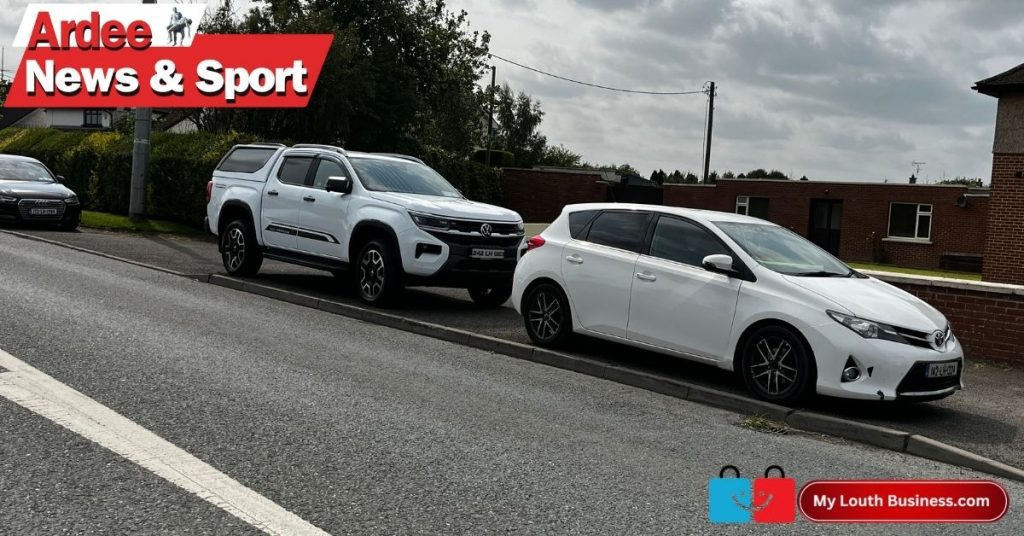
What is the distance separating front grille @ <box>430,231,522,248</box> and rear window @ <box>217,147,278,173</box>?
381 centimetres

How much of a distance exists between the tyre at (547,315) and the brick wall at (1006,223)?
1465 cm

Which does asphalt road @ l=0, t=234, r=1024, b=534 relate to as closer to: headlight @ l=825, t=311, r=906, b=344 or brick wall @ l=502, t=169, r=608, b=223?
headlight @ l=825, t=311, r=906, b=344

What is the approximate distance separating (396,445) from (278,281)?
898cm

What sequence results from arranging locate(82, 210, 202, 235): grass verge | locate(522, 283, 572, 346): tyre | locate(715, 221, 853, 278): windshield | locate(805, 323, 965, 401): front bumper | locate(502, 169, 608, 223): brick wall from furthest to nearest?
locate(502, 169, 608, 223): brick wall
locate(82, 210, 202, 235): grass verge
locate(522, 283, 572, 346): tyre
locate(715, 221, 853, 278): windshield
locate(805, 323, 965, 401): front bumper

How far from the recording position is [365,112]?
37.6m

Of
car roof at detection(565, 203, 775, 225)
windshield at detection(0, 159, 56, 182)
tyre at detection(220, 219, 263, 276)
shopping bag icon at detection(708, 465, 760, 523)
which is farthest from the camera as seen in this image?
windshield at detection(0, 159, 56, 182)

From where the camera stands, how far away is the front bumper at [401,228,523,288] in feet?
38.2

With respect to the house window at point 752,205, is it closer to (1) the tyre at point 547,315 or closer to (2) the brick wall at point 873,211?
(2) the brick wall at point 873,211

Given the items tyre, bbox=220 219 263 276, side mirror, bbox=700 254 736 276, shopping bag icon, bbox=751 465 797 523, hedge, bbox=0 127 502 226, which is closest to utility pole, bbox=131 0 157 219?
hedge, bbox=0 127 502 226

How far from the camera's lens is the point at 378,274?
1191cm

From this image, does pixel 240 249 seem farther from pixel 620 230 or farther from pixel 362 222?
pixel 620 230

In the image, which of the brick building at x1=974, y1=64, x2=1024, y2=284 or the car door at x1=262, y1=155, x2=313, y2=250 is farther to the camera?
the brick building at x1=974, y1=64, x2=1024, y2=284

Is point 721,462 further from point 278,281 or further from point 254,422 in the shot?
point 278,281

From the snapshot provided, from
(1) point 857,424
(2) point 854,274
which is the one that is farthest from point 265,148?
(1) point 857,424
